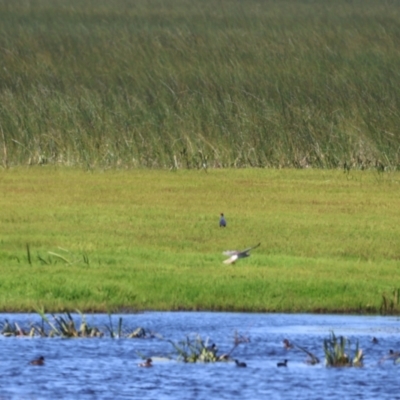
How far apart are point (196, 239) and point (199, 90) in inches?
481

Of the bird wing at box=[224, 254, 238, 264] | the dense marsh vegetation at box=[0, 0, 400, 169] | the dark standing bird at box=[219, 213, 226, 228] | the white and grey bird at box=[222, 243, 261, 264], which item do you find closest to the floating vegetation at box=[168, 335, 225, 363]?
the white and grey bird at box=[222, 243, 261, 264]

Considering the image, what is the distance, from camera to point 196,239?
17328mm

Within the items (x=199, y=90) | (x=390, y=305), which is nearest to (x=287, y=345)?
(x=390, y=305)

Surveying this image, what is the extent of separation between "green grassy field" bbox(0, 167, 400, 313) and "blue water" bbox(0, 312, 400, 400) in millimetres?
616

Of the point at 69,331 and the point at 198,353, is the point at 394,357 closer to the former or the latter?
the point at 198,353

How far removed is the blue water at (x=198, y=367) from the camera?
10.2m

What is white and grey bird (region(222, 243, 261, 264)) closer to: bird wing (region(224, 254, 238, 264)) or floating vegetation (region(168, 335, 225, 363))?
bird wing (region(224, 254, 238, 264))

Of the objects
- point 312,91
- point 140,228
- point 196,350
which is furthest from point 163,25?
point 196,350

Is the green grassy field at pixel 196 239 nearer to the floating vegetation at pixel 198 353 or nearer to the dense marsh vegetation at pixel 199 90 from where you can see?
A: the dense marsh vegetation at pixel 199 90

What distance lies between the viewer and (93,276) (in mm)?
14055

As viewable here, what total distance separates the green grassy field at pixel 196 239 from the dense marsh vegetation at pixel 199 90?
1.26m

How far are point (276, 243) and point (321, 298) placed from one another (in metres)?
3.47

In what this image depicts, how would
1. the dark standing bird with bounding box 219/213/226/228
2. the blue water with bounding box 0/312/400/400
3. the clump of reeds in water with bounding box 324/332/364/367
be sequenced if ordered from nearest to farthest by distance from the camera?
the blue water with bounding box 0/312/400/400 → the clump of reeds in water with bounding box 324/332/364/367 → the dark standing bird with bounding box 219/213/226/228

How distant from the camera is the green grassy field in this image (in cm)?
1350
